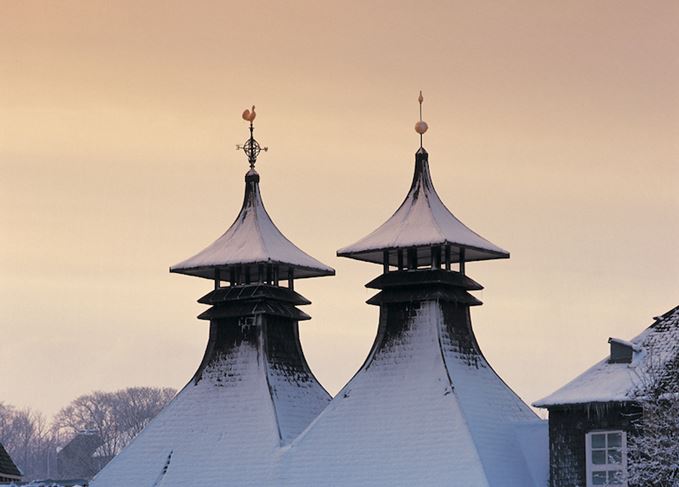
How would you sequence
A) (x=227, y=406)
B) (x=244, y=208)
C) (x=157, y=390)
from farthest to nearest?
(x=157, y=390) → (x=244, y=208) → (x=227, y=406)

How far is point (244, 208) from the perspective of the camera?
6912cm

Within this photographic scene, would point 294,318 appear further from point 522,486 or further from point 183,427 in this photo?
point 522,486

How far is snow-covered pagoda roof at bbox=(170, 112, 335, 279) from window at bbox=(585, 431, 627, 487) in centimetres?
1458

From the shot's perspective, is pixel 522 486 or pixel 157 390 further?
pixel 157 390

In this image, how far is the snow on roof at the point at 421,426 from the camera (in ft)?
189

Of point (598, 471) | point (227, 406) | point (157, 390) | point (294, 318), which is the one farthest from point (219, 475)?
point (157, 390)

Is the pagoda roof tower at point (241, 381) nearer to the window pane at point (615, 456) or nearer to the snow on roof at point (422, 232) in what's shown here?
the snow on roof at point (422, 232)

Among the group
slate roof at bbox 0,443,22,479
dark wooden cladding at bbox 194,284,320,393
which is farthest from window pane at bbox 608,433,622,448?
slate roof at bbox 0,443,22,479

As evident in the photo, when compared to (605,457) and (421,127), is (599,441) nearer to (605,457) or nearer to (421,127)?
(605,457)

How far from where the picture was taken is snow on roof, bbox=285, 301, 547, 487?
57.6 metres

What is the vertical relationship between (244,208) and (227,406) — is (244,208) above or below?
above

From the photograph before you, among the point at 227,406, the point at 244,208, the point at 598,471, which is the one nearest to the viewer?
the point at 598,471

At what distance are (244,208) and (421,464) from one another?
14682mm

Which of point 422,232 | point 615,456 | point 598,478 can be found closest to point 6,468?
point 422,232
